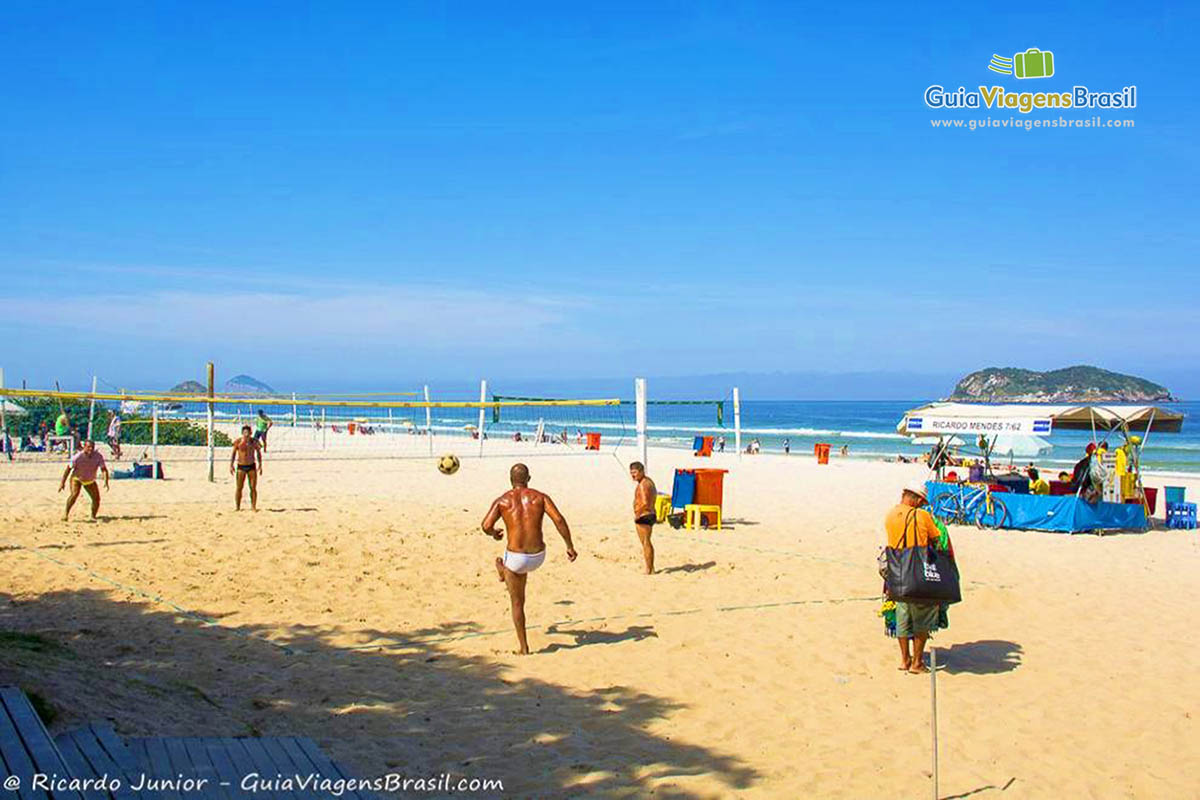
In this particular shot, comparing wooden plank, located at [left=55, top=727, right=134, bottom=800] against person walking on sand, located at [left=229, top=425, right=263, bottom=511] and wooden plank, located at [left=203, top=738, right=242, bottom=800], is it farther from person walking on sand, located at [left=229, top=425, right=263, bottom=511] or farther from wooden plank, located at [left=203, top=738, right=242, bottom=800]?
person walking on sand, located at [left=229, top=425, right=263, bottom=511]

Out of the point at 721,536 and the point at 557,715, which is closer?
the point at 557,715

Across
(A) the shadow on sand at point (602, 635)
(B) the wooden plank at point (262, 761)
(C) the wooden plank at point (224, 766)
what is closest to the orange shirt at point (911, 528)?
(A) the shadow on sand at point (602, 635)

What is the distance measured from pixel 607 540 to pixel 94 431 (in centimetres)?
2668

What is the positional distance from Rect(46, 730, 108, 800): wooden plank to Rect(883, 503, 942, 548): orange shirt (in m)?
4.79

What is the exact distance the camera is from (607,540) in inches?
469

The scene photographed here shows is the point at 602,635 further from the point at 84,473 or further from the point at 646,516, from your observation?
the point at 84,473

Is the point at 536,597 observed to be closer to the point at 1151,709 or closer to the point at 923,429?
the point at 1151,709

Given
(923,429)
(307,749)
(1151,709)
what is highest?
(923,429)

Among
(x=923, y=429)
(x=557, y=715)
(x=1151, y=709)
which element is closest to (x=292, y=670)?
(x=557, y=715)

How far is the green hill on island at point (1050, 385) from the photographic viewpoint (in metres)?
92.2

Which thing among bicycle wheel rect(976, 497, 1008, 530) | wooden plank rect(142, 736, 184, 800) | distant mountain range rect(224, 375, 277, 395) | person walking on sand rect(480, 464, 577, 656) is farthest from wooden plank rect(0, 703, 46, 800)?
distant mountain range rect(224, 375, 277, 395)

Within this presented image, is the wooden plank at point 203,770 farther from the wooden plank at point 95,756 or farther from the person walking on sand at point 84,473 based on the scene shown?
the person walking on sand at point 84,473

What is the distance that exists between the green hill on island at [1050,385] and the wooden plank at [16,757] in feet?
304

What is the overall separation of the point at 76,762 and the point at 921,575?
15.7 ft
